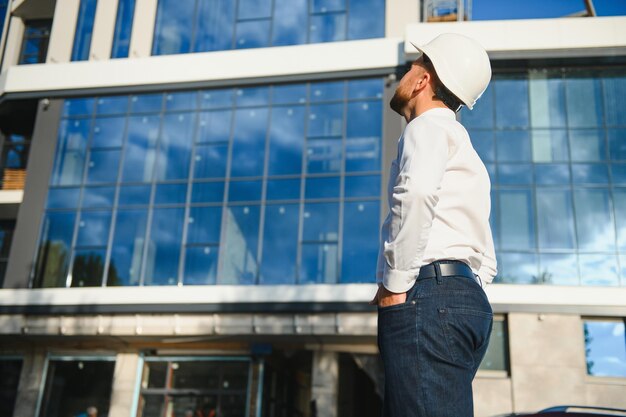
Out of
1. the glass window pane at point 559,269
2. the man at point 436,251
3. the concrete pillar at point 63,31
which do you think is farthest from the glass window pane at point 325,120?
the man at point 436,251

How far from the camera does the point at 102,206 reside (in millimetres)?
21625

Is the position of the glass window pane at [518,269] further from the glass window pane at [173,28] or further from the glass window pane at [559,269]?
the glass window pane at [173,28]

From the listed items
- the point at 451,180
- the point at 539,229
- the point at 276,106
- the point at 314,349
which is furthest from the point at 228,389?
the point at 451,180

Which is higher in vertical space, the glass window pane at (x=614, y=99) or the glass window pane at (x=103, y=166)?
the glass window pane at (x=614, y=99)

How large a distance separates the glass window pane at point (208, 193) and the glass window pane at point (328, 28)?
5378 mm

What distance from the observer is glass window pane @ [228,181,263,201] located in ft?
68.0

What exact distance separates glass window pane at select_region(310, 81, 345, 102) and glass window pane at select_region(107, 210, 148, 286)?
625 centimetres

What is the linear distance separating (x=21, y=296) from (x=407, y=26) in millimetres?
13855

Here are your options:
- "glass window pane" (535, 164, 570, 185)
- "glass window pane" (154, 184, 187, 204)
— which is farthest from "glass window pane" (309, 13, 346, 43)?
"glass window pane" (535, 164, 570, 185)

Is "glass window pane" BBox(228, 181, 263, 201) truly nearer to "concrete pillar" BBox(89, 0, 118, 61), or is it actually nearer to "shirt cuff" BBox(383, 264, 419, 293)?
"concrete pillar" BBox(89, 0, 118, 61)

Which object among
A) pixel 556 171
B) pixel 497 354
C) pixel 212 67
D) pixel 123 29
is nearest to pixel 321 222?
pixel 497 354

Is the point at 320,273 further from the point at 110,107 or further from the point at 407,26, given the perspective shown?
the point at 110,107

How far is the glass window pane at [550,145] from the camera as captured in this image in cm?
1978

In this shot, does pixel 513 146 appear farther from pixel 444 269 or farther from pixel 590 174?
pixel 444 269
